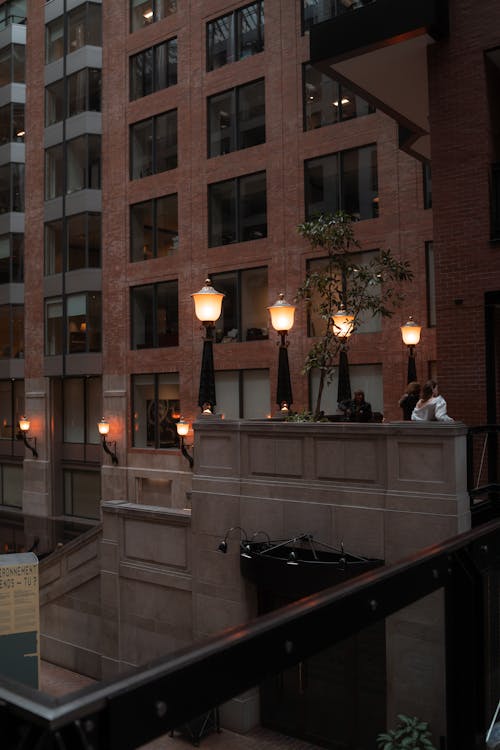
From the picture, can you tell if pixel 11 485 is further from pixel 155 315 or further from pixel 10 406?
pixel 155 315

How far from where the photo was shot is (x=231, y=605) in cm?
1357

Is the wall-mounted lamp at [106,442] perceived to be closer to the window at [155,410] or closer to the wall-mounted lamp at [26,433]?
the window at [155,410]

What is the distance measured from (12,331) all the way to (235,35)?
59.9 ft

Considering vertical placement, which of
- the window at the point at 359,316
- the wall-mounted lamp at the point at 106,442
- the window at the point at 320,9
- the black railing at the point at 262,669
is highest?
the window at the point at 320,9

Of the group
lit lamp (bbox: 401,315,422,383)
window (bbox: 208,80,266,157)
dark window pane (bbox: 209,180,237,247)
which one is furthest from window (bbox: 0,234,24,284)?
lit lamp (bbox: 401,315,422,383)

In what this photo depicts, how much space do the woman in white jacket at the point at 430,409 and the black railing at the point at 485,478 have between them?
540 millimetres

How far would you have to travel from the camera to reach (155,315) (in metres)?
30.3

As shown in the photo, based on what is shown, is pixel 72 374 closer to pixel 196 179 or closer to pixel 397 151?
pixel 196 179

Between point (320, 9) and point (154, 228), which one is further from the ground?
point (320, 9)

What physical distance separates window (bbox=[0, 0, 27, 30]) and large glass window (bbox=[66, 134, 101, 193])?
9.21 metres

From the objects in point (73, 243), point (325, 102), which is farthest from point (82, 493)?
point (325, 102)

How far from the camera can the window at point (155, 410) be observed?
29.6 m

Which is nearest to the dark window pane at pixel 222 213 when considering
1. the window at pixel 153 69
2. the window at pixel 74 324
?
the window at pixel 153 69

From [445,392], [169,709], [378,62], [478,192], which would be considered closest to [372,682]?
[445,392]
